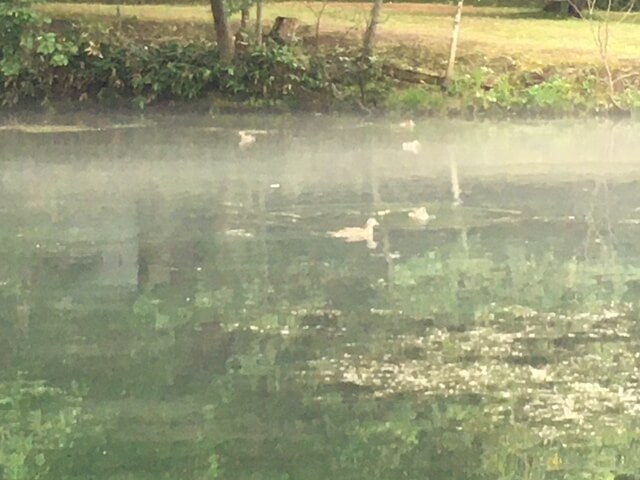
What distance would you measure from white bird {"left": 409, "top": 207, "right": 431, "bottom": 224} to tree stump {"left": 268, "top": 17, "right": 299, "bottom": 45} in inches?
369

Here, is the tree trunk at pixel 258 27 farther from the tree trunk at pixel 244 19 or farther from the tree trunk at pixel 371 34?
the tree trunk at pixel 371 34

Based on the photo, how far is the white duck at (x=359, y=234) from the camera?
33.5 feet

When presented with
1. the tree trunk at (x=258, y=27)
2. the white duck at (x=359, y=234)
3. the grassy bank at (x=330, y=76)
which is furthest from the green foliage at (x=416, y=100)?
the white duck at (x=359, y=234)

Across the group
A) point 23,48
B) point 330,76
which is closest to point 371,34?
point 330,76

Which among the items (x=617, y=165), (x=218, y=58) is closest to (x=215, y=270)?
(x=617, y=165)

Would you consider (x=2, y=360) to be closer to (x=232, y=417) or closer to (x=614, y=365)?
(x=232, y=417)

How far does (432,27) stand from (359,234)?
554 inches

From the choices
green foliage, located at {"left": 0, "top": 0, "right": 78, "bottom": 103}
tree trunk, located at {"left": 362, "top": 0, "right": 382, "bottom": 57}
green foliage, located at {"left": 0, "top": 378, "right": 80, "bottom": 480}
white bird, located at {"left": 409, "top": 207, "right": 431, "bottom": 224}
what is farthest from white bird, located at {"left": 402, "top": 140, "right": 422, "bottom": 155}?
green foliage, located at {"left": 0, "top": 378, "right": 80, "bottom": 480}

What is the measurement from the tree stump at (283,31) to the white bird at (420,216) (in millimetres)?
9361

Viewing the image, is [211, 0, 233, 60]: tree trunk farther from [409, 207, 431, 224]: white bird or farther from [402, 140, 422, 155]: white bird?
[409, 207, 431, 224]: white bird

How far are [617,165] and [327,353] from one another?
8.67m

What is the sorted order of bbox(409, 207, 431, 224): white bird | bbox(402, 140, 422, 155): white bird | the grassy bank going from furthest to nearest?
1. the grassy bank
2. bbox(402, 140, 422, 155): white bird
3. bbox(409, 207, 431, 224): white bird

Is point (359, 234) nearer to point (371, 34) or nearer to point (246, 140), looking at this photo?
point (246, 140)

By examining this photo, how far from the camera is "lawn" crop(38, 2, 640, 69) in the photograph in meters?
21.3
